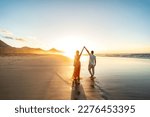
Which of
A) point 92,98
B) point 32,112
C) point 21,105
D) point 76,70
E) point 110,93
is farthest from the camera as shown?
point 76,70

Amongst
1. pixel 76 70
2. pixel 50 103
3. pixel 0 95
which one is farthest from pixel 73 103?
pixel 76 70

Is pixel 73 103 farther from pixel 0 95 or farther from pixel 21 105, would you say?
pixel 0 95

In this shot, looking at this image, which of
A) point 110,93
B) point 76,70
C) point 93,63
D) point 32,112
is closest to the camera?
point 32,112

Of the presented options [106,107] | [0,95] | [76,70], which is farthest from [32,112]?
[76,70]

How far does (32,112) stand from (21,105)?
2.83 ft

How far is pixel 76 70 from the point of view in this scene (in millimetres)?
15961

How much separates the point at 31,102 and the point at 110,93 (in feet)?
13.1

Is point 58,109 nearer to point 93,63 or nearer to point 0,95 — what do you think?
point 0,95

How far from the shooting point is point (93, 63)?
17594 mm

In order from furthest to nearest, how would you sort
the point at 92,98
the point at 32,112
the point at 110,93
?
the point at 110,93 < the point at 92,98 < the point at 32,112

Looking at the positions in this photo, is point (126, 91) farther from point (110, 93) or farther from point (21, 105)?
point (21, 105)

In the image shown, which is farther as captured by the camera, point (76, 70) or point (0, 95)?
point (76, 70)

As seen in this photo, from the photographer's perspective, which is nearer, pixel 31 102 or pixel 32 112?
pixel 32 112

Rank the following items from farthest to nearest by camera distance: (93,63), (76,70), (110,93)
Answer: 1. (93,63)
2. (76,70)
3. (110,93)
